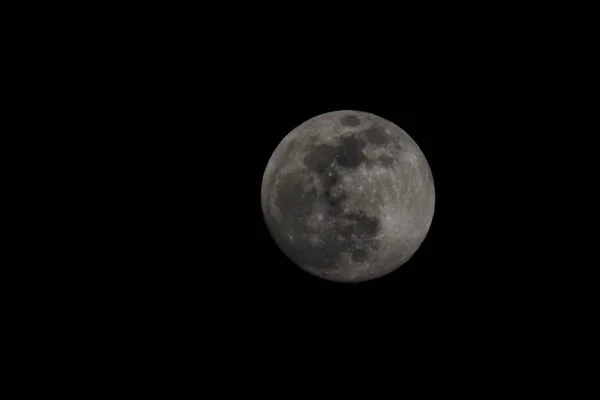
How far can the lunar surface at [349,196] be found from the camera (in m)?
4.72

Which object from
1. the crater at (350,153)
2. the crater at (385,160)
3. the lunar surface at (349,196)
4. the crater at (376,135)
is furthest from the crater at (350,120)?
the crater at (385,160)

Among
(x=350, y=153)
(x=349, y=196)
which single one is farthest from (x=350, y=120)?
(x=349, y=196)

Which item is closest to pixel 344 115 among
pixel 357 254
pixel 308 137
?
pixel 308 137

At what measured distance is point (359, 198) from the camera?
4.70 meters

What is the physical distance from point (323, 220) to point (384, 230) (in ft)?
2.14

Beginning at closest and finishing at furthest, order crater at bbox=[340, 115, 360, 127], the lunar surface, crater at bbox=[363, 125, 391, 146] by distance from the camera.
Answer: the lunar surface → crater at bbox=[363, 125, 391, 146] → crater at bbox=[340, 115, 360, 127]

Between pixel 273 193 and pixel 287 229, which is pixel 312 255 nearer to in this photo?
pixel 287 229

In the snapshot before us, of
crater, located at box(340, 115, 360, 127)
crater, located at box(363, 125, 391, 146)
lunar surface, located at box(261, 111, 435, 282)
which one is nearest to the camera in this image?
lunar surface, located at box(261, 111, 435, 282)

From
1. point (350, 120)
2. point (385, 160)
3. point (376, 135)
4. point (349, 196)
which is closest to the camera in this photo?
point (349, 196)

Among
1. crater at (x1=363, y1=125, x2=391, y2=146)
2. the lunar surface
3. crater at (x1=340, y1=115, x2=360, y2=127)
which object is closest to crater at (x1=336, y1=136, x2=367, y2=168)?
the lunar surface

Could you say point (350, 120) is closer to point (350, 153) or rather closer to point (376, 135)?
point (376, 135)

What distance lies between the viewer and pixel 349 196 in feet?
15.4

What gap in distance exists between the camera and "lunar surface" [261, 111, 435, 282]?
472 cm

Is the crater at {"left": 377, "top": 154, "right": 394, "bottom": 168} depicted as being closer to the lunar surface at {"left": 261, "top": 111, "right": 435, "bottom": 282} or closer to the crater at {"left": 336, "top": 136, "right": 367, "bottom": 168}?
the lunar surface at {"left": 261, "top": 111, "right": 435, "bottom": 282}
